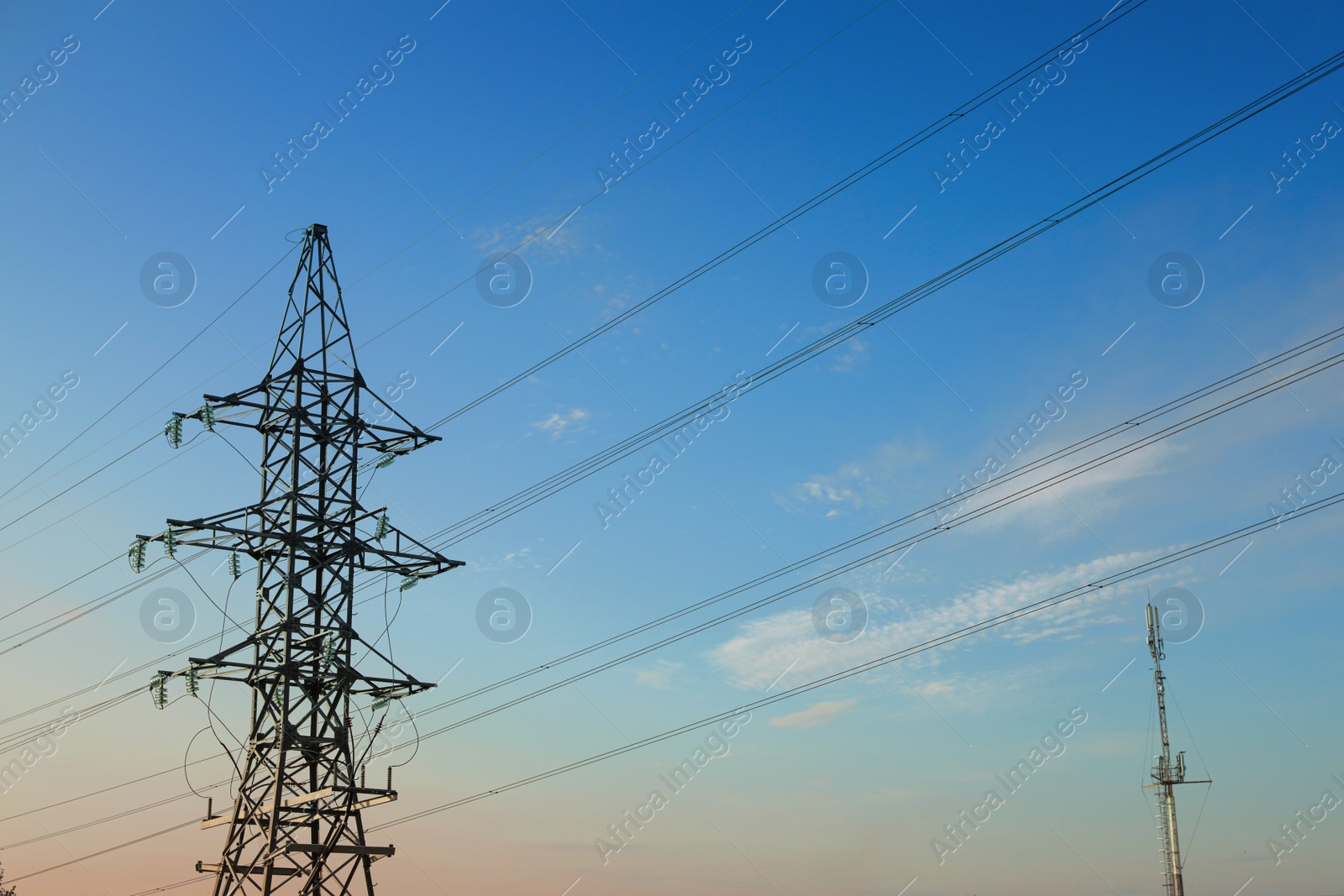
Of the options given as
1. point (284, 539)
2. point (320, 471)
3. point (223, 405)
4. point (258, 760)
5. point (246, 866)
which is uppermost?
point (223, 405)

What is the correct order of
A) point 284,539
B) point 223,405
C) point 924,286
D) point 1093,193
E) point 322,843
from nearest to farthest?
1. point 1093,193
2. point 924,286
3. point 322,843
4. point 284,539
5. point 223,405

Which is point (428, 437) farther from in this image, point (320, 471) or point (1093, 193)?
point (1093, 193)

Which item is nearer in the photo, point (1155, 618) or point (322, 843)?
point (322, 843)

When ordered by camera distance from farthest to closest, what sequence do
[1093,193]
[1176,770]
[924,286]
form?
1. [1176,770]
2. [924,286]
3. [1093,193]

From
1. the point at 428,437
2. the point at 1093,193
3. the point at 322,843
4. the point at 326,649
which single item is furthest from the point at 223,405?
the point at 1093,193

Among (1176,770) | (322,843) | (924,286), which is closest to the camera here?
(924,286)

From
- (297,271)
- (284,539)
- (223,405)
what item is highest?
(297,271)

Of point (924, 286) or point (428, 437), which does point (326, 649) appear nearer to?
point (428, 437)

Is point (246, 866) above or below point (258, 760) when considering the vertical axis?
below

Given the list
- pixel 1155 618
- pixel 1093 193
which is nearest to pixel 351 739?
pixel 1093 193
